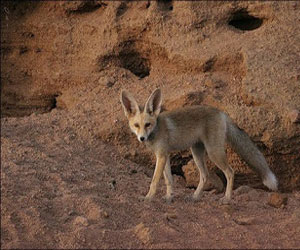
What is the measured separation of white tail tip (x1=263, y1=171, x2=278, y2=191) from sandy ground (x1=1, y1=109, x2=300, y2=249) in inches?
7.4

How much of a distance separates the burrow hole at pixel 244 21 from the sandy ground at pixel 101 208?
2830 millimetres

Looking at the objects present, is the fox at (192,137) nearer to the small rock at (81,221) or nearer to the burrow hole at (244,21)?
the small rock at (81,221)

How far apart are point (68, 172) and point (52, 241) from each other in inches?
55.5

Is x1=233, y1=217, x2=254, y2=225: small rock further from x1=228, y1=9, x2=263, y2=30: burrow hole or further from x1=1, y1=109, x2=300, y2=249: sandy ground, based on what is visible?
x1=228, y1=9, x2=263, y2=30: burrow hole

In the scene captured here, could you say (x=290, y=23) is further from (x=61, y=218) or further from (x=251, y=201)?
(x=61, y=218)

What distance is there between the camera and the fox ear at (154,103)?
20.0 ft

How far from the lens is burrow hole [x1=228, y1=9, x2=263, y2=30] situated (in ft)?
27.0

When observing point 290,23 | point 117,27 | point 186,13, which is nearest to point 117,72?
point 117,27

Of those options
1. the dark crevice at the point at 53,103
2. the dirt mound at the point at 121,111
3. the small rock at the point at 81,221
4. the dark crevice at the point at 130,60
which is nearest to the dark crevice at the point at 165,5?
the dirt mound at the point at 121,111

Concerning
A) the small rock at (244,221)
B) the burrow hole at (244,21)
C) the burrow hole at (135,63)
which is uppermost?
the burrow hole at (244,21)

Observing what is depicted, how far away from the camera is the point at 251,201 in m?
6.48

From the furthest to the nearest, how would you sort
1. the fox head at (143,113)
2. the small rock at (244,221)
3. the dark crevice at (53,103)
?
the dark crevice at (53,103) → the fox head at (143,113) → the small rock at (244,221)

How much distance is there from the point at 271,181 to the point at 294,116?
92cm

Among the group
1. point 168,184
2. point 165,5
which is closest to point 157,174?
point 168,184
